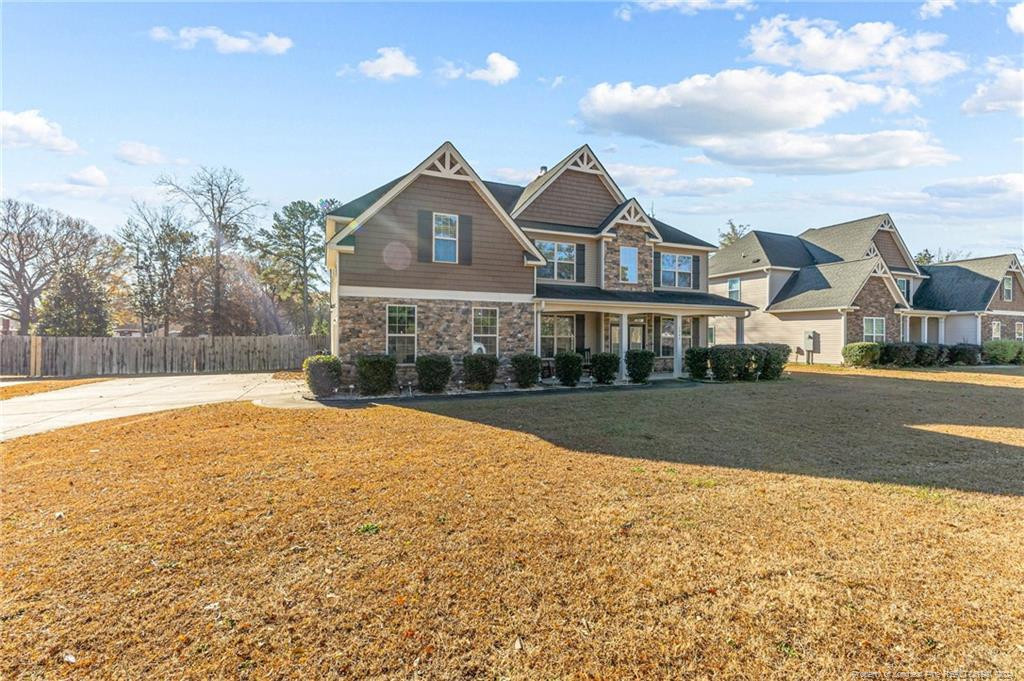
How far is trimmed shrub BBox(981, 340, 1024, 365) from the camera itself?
2709 centimetres

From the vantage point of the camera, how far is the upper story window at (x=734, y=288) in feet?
98.0

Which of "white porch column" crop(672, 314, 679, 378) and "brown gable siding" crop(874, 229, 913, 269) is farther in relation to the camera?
"brown gable siding" crop(874, 229, 913, 269)

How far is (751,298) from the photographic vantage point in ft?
95.1

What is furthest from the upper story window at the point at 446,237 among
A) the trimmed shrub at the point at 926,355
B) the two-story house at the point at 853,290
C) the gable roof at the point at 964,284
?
the gable roof at the point at 964,284

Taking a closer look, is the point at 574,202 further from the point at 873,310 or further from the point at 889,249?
the point at 889,249

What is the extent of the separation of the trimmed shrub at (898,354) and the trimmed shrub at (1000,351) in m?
8.10

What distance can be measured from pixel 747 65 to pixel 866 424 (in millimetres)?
10933

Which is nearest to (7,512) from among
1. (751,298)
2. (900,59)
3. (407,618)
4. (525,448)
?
(407,618)

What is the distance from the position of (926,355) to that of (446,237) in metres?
25.5

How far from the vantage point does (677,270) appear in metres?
20.9

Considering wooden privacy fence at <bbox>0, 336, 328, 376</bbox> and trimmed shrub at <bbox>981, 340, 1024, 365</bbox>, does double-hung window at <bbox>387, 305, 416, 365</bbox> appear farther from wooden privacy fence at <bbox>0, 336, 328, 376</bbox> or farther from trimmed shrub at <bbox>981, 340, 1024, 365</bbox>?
trimmed shrub at <bbox>981, 340, 1024, 365</bbox>

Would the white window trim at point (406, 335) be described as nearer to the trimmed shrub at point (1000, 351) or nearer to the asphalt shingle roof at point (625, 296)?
the asphalt shingle roof at point (625, 296)

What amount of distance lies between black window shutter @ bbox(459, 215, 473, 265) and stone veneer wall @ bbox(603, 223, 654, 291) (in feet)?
21.2

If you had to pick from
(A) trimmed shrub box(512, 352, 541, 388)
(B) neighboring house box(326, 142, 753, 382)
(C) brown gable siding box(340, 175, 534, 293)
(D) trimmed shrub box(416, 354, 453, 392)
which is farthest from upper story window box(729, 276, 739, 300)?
(D) trimmed shrub box(416, 354, 453, 392)
